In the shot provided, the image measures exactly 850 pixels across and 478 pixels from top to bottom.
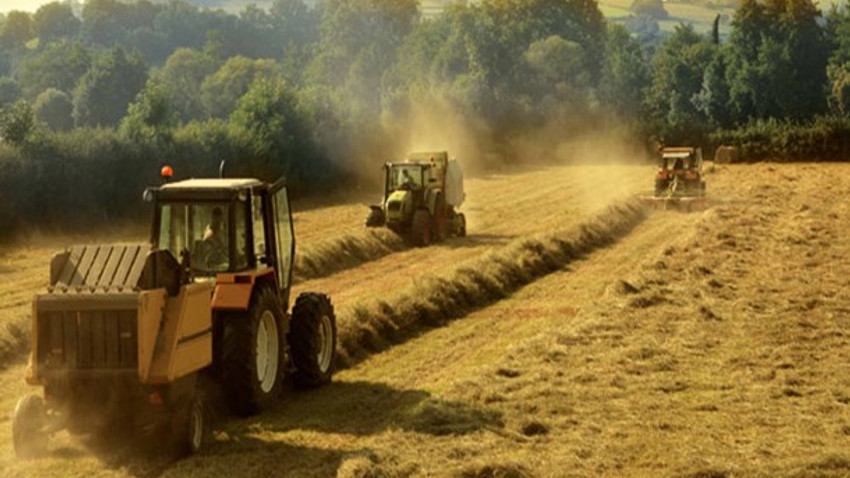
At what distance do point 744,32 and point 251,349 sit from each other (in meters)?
86.3

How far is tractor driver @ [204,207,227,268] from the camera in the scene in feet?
44.0

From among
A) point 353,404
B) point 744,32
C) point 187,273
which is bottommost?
point 353,404

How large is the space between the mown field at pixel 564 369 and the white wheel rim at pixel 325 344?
1.00 feet

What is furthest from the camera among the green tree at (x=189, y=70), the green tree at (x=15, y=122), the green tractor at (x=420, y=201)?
the green tree at (x=189, y=70)

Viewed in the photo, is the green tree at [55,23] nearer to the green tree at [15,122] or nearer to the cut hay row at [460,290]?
the green tree at [15,122]

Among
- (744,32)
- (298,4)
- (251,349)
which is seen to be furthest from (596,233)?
(298,4)

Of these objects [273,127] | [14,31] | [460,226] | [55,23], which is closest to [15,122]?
[273,127]

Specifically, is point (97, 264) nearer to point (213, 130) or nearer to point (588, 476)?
point (588, 476)

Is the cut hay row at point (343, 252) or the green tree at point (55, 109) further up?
the green tree at point (55, 109)

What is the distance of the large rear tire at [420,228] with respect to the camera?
3081 centimetres

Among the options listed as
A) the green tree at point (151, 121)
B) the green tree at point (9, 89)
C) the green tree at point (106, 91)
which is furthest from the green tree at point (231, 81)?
the green tree at point (151, 121)

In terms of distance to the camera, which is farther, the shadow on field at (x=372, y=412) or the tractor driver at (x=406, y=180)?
the tractor driver at (x=406, y=180)

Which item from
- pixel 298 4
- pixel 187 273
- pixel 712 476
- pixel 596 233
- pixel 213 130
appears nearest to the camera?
pixel 712 476

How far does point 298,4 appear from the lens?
198 meters
